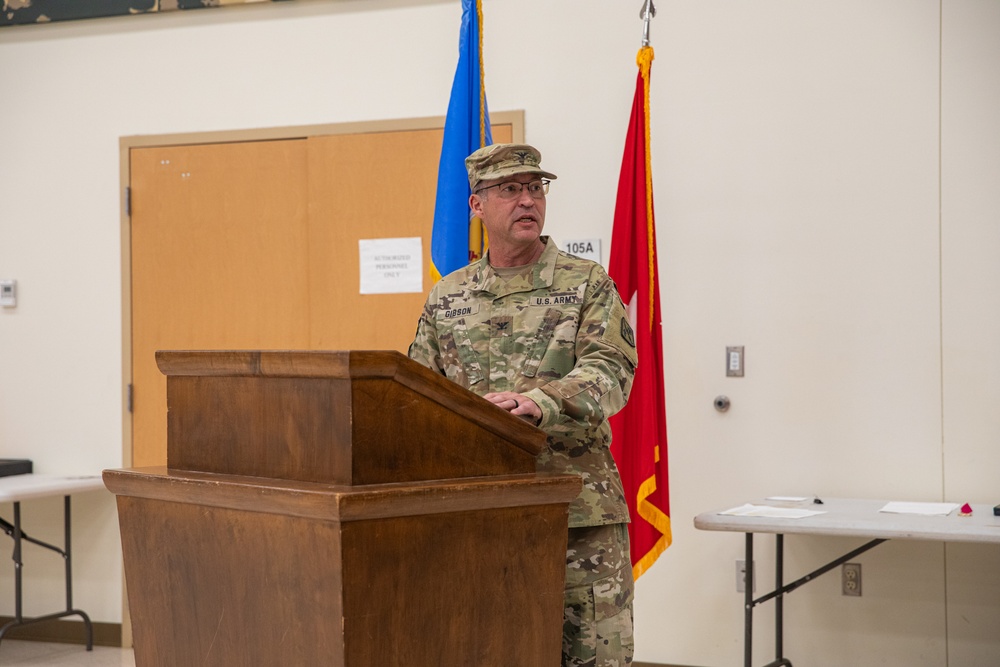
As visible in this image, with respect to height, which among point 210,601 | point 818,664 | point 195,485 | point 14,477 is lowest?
point 818,664

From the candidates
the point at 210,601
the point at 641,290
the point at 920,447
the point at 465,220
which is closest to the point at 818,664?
the point at 920,447

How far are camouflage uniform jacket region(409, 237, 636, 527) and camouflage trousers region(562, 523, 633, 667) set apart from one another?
5cm

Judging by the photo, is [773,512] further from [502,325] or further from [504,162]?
[504,162]

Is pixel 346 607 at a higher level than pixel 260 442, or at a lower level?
lower

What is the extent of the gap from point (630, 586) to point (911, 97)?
2.36 meters

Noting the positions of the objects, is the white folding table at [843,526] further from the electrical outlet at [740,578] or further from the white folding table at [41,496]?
the white folding table at [41,496]

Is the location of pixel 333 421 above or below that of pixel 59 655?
above

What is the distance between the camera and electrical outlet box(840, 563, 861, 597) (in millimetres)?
3645

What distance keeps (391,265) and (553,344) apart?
7.31 ft

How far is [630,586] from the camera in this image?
6.55 ft

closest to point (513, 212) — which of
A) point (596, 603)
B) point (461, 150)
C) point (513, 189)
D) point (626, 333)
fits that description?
point (513, 189)

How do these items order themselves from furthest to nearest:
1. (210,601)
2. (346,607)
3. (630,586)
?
1. (630,586)
2. (210,601)
3. (346,607)

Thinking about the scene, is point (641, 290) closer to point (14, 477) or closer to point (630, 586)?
point (630, 586)

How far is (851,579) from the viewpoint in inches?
144
